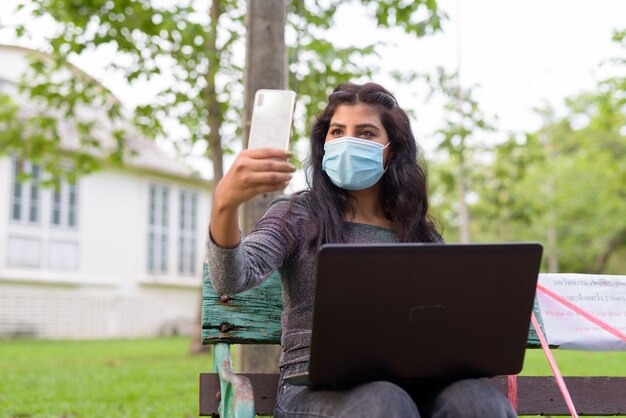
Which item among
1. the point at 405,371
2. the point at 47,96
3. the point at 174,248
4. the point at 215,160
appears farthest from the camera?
the point at 174,248

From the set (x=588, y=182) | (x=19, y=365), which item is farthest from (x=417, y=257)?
(x=588, y=182)

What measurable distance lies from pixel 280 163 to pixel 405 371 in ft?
2.32

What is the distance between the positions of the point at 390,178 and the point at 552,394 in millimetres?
1045

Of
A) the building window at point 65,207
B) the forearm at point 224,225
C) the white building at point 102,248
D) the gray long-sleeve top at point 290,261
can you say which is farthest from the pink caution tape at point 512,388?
the building window at point 65,207

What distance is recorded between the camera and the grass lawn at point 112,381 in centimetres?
627

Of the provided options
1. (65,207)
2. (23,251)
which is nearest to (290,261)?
(23,251)

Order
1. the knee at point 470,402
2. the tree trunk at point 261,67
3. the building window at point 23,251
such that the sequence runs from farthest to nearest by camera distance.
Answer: the building window at point 23,251 → the tree trunk at point 261,67 → the knee at point 470,402

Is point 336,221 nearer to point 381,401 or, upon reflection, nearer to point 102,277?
point 381,401

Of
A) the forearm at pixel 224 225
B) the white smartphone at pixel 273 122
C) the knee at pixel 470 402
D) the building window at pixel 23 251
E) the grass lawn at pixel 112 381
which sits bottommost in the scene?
the grass lawn at pixel 112 381

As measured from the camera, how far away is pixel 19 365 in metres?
11.3

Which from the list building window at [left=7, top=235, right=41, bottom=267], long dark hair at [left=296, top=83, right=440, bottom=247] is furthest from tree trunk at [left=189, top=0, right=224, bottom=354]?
building window at [left=7, top=235, right=41, bottom=267]

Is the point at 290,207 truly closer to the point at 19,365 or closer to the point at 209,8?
the point at 209,8

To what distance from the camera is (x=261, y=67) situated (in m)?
4.39

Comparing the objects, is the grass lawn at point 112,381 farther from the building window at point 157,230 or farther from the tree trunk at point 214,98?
the building window at point 157,230
